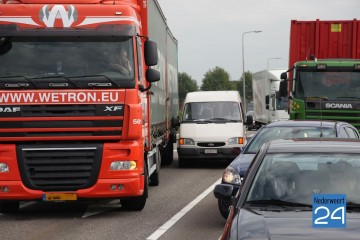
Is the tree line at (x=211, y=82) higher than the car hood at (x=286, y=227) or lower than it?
lower

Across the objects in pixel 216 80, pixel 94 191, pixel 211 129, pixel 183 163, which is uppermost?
pixel 94 191

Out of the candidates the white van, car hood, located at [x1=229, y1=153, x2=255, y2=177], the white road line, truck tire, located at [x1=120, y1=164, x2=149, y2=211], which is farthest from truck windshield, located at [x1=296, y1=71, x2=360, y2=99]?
car hood, located at [x1=229, y1=153, x2=255, y2=177]

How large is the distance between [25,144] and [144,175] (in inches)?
78.9

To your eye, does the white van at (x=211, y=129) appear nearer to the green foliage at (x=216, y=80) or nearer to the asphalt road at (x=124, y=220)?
the asphalt road at (x=124, y=220)

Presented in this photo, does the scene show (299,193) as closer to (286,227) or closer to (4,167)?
(286,227)

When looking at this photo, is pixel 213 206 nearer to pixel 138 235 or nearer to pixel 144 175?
pixel 144 175

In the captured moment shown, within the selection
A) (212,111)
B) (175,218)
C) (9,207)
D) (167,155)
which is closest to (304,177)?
(175,218)

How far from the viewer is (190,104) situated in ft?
73.0

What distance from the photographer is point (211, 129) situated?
21094 millimetres

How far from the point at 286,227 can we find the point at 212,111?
16.4m

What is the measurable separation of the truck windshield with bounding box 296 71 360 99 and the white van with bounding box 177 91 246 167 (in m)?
2.42

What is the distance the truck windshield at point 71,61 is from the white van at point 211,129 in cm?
931

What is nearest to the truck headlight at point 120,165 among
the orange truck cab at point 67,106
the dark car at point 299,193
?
the orange truck cab at point 67,106

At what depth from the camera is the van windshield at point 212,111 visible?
2162 cm
